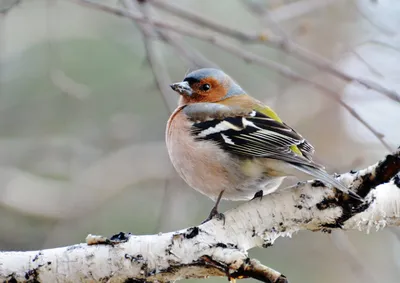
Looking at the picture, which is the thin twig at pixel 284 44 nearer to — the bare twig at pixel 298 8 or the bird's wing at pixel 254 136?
the bird's wing at pixel 254 136

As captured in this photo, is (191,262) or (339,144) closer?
(191,262)

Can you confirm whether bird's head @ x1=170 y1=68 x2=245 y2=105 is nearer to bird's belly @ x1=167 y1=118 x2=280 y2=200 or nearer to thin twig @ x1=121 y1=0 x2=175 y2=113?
thin twig @ x1=121 y1=0 x2=175 y2=113

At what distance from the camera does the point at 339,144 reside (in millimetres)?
7555

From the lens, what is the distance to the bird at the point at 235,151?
315 centimetres

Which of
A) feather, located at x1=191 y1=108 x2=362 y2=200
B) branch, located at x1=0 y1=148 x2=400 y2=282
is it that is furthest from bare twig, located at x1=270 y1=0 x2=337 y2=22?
branch, located at x1=0 y1=148 x2=400 y2=282

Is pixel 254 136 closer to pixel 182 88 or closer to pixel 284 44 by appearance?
pixel 284 44

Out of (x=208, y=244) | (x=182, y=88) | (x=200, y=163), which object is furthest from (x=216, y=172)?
(x=182, y=88)

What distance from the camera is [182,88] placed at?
405 cm

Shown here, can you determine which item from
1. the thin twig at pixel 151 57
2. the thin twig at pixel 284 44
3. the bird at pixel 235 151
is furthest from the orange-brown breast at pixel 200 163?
the thin twig at pixel 284 44

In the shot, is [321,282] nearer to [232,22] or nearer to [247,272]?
[232,22]

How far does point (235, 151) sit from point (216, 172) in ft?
0.53

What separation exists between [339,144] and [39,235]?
3.96 m

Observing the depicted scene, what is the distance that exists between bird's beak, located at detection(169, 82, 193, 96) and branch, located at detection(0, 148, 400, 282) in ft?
5.05

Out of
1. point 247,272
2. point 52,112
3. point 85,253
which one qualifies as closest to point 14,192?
point 52,112
